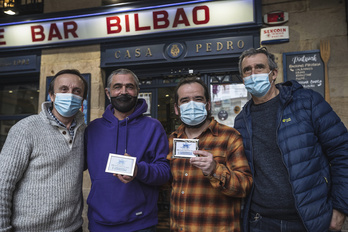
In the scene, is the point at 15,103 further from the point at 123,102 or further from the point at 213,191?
the point at 213,191

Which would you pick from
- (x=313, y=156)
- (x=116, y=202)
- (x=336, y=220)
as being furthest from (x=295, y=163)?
(x=116, y=202)

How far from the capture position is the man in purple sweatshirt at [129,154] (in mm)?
1818

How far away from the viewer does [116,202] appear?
6.02 ft

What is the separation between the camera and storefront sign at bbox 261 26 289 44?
3.79 metres

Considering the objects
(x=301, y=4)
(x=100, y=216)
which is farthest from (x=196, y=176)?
(x=301, y=4)

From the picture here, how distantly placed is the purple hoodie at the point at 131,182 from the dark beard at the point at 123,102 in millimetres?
76

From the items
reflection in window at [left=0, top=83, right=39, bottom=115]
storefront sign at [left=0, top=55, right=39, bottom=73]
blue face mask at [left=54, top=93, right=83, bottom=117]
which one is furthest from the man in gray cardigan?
reflection in window at [left=0, top=83, right=39, bottom=115]

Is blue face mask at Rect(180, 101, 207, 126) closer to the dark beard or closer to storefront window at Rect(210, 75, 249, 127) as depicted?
the dark beard

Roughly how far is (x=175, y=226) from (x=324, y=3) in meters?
4.03

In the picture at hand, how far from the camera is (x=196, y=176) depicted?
6.08ft

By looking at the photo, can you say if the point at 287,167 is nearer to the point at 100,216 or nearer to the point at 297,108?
the point at 297,108

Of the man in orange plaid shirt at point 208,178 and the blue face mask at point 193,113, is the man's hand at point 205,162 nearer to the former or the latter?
the man in orange plaid shirt at point 208,178

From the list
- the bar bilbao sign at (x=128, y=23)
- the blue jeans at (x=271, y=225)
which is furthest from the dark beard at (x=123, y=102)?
the bar bilbao sign at (x=128, y=23)

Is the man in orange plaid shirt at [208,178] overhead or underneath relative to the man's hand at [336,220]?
overhead
